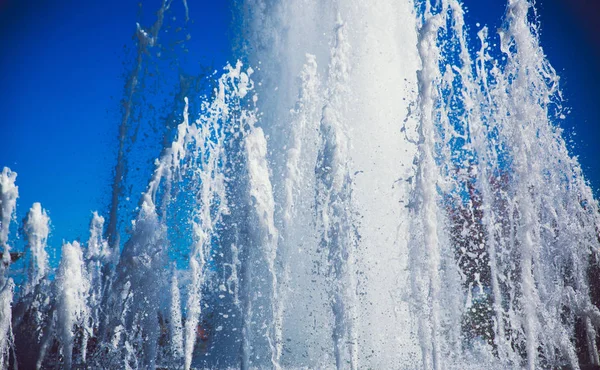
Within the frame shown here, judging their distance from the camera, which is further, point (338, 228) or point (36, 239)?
point (36, 239)

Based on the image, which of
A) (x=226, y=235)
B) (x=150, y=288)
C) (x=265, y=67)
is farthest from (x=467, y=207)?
(x=150, y=288)

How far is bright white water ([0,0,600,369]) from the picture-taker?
8547mm

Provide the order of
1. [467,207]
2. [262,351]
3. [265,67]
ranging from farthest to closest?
1. [467,207]
2. [265,67]
3. [262,351]

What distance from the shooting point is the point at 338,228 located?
9.48 metres

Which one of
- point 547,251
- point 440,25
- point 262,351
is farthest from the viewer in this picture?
point 547,251

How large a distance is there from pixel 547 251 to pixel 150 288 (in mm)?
10220

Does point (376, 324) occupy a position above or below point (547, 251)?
below

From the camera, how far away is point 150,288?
334 inches

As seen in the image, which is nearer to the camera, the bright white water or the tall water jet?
the bright white water

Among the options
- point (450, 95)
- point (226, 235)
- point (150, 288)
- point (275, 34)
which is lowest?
point (150, 288)

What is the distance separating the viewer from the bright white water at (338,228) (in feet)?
28.0

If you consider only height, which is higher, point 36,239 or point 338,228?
point 36,239

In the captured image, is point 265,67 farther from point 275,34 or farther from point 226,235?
point 226,235

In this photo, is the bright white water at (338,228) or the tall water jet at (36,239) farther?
the tall water jet at (36,239)
